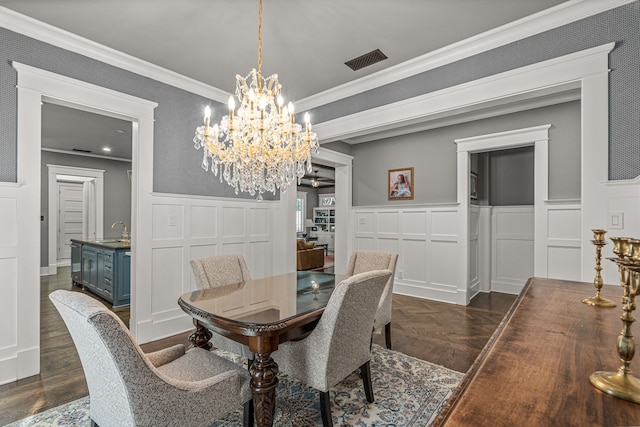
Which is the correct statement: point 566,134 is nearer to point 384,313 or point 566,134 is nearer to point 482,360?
point 384,313

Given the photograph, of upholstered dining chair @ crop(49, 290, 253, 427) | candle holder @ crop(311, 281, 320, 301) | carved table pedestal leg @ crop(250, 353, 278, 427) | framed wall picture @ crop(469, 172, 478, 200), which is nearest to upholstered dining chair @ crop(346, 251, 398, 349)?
candle holder @ crop(311, 281, 320, 301)

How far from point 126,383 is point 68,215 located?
8289 millimetres

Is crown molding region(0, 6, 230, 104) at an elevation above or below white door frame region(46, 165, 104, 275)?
above

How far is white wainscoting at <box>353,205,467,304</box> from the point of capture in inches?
180

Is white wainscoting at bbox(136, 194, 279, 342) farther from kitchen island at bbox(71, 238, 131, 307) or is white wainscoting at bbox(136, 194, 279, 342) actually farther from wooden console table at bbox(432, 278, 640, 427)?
wooden console table at bbox(432, 278, 640, 427)

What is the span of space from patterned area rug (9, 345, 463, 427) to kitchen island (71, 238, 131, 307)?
2.51 meters

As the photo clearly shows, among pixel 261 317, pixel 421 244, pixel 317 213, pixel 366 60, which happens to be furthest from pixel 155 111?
pixel 317 213

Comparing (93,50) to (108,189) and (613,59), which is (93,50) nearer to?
(613,59)

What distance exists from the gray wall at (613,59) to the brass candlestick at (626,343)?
6.12ft

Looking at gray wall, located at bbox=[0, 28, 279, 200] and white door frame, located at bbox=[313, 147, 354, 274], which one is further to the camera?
white door frame, located at bbox=[313, 147, 354, 274]

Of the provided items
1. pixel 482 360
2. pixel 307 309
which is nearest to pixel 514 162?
pixel 307 309

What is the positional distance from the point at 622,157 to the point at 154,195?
3.93 meters

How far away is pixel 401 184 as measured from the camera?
5215 mm

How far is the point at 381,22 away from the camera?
2412mm
